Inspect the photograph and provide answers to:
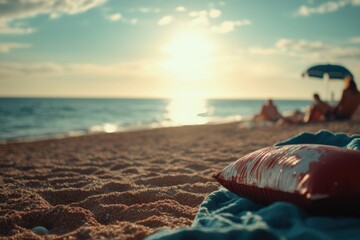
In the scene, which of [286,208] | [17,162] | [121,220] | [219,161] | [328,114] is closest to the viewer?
[286,208]

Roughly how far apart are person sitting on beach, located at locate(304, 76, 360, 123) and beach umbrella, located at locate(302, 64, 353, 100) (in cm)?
212

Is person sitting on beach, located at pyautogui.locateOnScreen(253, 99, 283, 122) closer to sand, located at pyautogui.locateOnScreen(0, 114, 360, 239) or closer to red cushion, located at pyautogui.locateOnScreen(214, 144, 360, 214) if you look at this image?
sand, located at pyautogui.locateOnScreen(0, 114, 360, 239)

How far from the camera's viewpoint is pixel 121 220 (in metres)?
2.40

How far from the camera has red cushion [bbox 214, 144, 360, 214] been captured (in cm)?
168

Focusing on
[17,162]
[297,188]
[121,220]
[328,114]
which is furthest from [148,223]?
[328,114]

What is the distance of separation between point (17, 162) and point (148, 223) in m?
4.14

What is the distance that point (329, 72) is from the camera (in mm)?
11695

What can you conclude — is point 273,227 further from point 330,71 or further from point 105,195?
point 330,71

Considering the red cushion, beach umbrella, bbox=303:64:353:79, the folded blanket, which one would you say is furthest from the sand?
beach umbrella, bbox=303:64:353:79

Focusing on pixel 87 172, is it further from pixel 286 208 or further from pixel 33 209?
pixel 286 208

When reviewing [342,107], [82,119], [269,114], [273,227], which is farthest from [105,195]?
[82,119]

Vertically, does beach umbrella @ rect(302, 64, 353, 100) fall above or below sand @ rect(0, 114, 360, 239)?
above

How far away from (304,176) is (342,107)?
28.4 feet

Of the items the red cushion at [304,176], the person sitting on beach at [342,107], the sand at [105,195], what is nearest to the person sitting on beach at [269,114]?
the person sitting on beach at [342,107]
